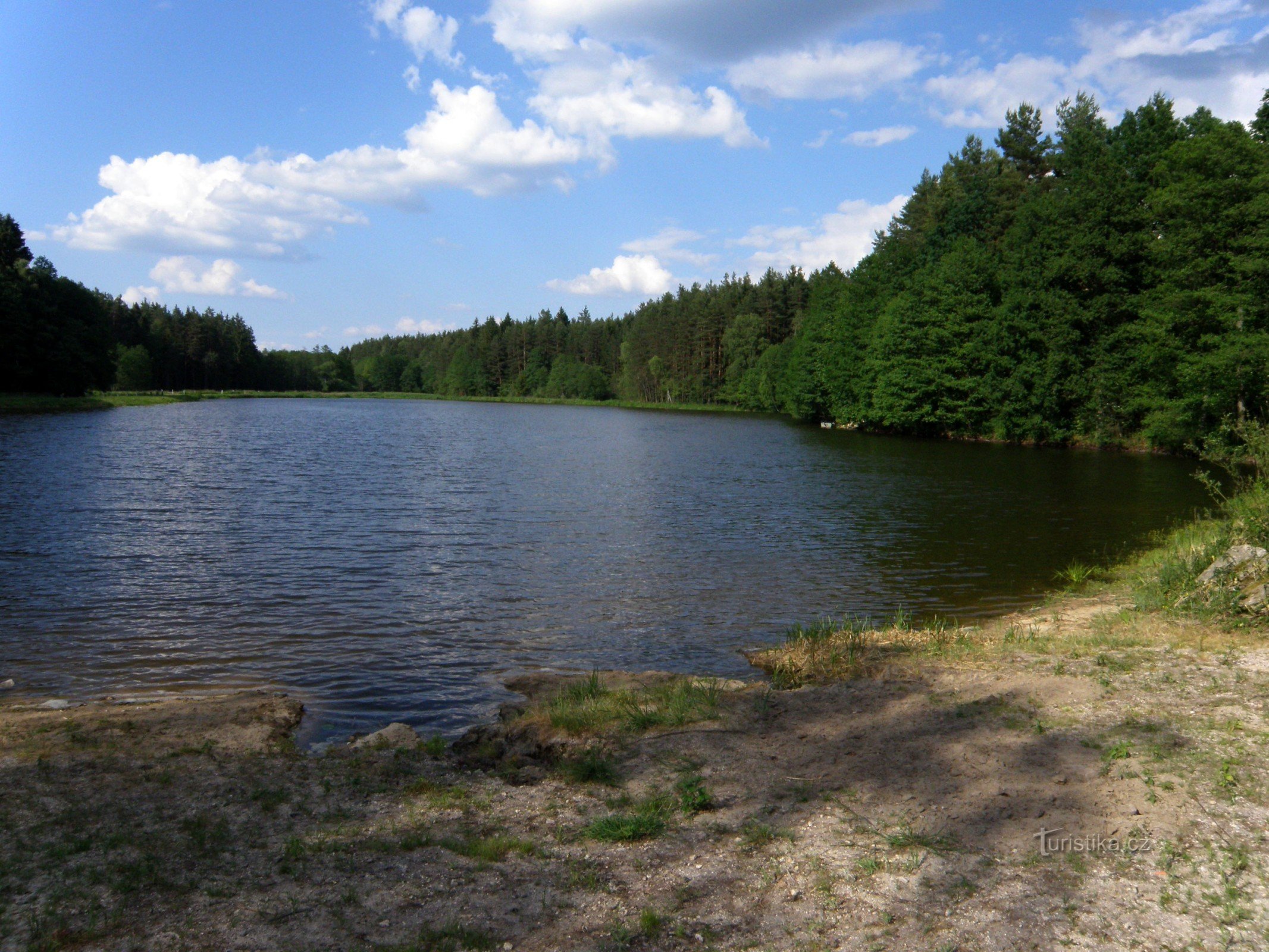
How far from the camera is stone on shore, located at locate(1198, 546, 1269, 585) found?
39.4 ft

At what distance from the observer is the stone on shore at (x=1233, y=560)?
12.0m

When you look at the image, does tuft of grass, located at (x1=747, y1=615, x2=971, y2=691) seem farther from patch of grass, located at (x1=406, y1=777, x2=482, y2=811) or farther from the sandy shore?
patch of grass, located at (x1=406, y1=777, x2=482, y2=811)

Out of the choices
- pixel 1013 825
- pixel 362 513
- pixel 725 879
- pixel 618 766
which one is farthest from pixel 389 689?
pixel 362 513

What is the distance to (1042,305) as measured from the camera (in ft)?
Answer: 181

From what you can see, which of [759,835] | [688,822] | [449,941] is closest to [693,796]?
[688,822]

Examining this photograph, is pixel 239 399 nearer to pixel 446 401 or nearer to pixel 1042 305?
pixel 446 401

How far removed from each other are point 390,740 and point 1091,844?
680 cm

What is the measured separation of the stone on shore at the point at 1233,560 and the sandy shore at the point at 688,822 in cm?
229

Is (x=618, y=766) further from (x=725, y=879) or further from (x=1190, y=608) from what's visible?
(x=1190, y=608)

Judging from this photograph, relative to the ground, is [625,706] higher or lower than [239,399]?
lower

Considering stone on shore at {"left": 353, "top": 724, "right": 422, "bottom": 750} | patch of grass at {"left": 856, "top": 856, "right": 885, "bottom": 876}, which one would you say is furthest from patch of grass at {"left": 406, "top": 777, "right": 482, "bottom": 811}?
patch of grass at {"left": 856, "top": 856, "right": 885, "bottom": 876}

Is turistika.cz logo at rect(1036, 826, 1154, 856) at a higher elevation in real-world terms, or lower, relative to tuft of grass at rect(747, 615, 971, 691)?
higher

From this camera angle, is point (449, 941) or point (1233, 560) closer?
point (449, 941)

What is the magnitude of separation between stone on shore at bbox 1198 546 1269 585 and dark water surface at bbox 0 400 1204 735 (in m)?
4.08
